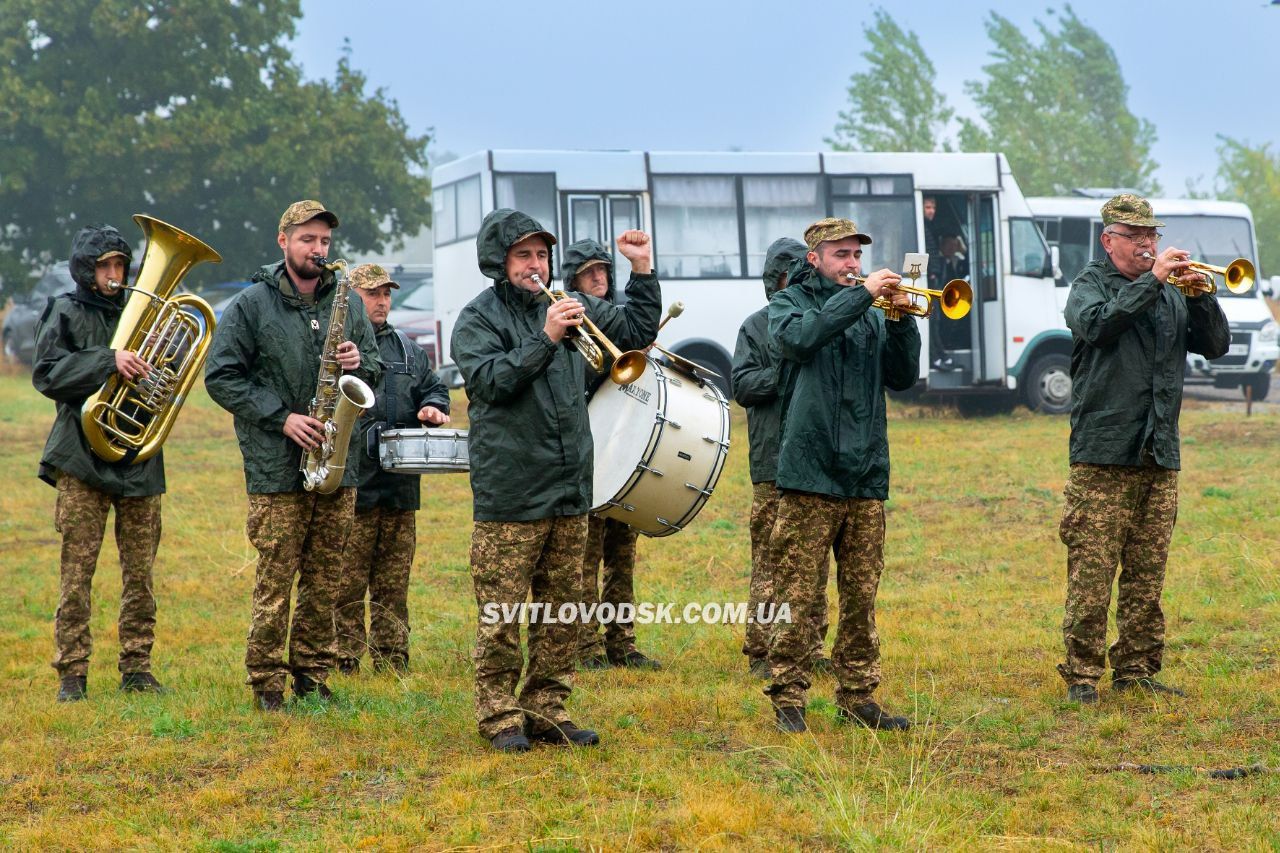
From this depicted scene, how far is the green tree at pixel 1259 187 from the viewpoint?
133ft

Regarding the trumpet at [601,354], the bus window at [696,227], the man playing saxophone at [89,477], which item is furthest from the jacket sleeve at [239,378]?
the bus window at [696,227]

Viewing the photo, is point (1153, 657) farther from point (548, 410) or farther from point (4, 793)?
point (4, 793)

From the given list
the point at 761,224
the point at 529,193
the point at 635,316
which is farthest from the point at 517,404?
the point at 761,224

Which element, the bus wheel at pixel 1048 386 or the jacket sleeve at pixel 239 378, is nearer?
the jacket sleeve at pixel 239 378

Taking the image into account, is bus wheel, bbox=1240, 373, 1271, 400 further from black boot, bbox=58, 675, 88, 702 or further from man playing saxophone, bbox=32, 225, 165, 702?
black boot, bbox=58, 675, 88, 702

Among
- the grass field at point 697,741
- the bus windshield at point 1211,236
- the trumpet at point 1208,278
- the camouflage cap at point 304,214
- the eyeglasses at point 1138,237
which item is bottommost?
the grass field at point 697,741

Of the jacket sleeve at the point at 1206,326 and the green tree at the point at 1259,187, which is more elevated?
the green tree at the point at 1259,187

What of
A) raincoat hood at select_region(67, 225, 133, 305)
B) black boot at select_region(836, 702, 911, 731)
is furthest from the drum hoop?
raincoat hood at select_region(67, 225, 133, 305)

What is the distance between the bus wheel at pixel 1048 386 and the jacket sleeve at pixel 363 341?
44.2ft

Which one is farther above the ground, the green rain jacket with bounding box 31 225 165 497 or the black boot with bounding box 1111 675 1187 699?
the green rain jacket with bounding box 31 225 165 497

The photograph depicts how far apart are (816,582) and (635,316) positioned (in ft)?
4.75

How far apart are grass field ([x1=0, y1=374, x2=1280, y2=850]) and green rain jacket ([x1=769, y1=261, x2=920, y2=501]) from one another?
1.05 meters

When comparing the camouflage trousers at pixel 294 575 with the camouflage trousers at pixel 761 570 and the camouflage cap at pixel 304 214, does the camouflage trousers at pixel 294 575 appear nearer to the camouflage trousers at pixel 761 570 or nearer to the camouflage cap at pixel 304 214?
the camouflage cap at pixel 304 214

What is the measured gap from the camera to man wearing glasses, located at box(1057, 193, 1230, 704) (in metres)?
6.46
